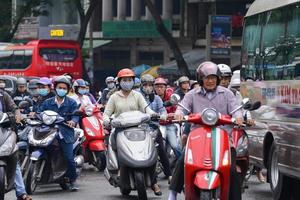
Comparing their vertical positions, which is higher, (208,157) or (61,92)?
(61,92)

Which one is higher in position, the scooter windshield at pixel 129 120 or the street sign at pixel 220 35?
the street sign at pixel 220 35

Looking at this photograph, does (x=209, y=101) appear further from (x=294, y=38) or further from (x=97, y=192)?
(x=97, y=192)

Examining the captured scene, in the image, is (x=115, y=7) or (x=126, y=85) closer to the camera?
(x=126, y=85)

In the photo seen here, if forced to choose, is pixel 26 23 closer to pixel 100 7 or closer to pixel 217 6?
pixel 100 7

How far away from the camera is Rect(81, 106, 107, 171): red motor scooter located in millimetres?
15633

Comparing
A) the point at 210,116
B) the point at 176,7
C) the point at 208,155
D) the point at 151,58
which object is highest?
the point at 176,7

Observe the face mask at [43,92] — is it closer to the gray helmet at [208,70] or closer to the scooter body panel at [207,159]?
the gray helmet at [208,70]

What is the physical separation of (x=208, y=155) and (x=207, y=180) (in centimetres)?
26

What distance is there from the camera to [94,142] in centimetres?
1569

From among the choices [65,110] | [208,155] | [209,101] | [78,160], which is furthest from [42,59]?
[208,155]

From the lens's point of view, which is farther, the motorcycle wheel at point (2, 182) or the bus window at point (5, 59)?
the bus window at point (5, 59)

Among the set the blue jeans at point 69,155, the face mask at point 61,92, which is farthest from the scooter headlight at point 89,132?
the face mask at point 61,92

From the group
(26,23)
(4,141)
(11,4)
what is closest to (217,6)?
(11,4)

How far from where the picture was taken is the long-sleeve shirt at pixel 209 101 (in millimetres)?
9203
